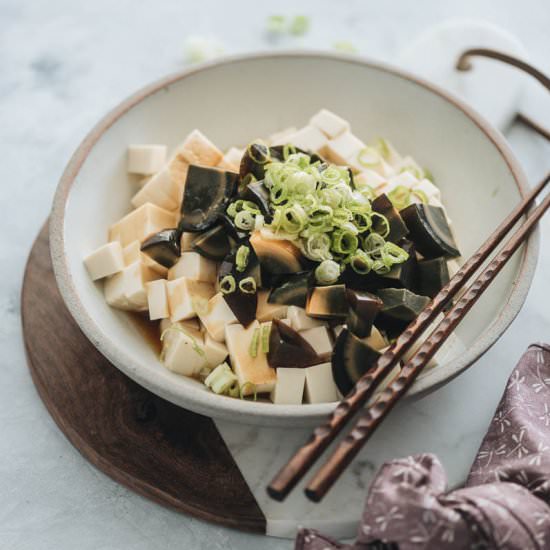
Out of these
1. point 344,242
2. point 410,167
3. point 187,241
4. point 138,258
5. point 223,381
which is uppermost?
point 410,167

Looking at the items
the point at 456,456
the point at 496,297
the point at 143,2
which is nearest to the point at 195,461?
the point at 456,456

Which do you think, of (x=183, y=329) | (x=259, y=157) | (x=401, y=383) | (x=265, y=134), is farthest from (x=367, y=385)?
(x=265, y=134)

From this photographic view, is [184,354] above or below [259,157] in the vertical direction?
below

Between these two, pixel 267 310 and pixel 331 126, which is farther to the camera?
pixel 331 126

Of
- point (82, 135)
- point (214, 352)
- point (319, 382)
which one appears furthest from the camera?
point (82, 135)

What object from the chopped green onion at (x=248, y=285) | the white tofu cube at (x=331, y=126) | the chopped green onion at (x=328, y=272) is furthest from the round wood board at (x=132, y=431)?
the white tofu cube at (x=331, y=126)

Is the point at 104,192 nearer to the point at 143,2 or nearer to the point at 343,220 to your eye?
the point at 343,220

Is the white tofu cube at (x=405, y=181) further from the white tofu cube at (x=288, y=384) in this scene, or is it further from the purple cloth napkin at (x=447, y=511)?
the purple cloth napkin at (x=447, y=511)

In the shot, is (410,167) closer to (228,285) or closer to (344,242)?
(344,242)
